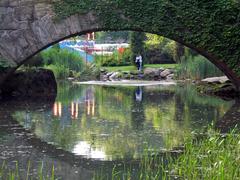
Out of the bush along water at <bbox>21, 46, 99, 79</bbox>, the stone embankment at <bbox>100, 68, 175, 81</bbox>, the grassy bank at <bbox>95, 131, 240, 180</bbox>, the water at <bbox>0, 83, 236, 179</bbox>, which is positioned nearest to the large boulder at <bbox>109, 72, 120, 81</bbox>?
the stone embankment at <bbox>100, 68, 175, 81</bbox>

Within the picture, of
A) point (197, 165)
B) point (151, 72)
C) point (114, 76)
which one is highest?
point (197, 165)

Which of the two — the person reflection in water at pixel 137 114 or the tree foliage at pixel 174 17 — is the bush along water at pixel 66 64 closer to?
the person reflection in water at pixel 137 114

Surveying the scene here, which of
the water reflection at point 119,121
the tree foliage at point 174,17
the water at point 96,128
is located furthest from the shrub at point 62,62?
the tree foliage at point 174,17

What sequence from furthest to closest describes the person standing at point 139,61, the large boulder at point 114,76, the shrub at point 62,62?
1. the person standing at point 139,61
2. the large boulder at point 114,76
3. the shrub at point 62,62

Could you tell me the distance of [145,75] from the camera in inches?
1237

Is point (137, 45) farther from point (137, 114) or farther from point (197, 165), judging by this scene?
point (197, 165)

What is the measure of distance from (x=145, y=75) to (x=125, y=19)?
1700cm

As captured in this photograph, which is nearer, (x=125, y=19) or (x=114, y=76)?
(x=125, y=19)

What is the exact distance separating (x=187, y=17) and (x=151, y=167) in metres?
7.18

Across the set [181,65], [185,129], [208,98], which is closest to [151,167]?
[185,129]

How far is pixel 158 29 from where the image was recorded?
1448cm

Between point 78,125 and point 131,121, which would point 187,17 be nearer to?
point 131,121

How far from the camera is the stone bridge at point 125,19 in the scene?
14367 mm

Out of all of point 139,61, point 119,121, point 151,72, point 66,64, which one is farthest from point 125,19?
point 139,61
